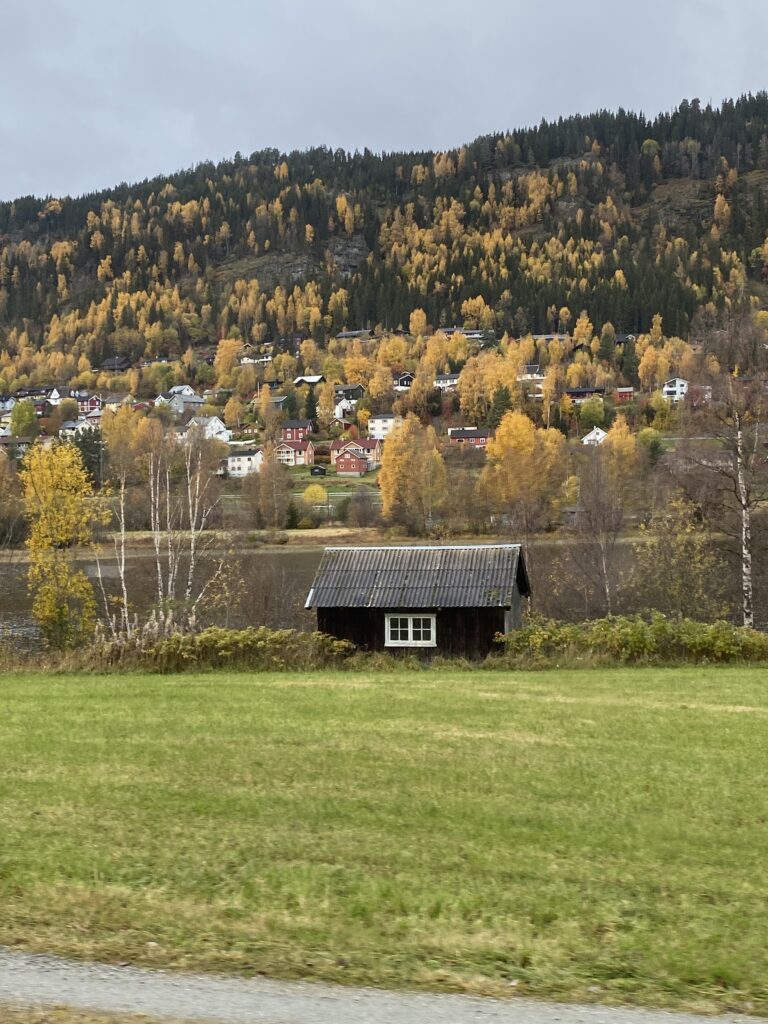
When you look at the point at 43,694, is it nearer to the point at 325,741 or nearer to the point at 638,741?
the point at 325,741

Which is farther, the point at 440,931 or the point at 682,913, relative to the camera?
the point at 682,913

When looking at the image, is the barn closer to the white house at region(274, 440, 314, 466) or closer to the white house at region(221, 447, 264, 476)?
the white house at region(221, 447, 264, 476)

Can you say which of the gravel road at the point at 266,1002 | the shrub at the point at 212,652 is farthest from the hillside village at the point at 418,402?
the gravel road at the point at 266,1002

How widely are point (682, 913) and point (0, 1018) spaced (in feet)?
12.0

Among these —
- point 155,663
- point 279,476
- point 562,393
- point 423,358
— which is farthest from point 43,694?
point 423,358

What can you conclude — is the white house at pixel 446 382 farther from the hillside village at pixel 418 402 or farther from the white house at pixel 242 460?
the white house at pixel 242 460

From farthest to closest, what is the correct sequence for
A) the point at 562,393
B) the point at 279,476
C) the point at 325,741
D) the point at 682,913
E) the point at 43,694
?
the point at 562,393, the point at 279,476, the point at 43,694, the point at 325,741, the point at 682,913

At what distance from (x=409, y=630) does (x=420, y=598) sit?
128 centimetres

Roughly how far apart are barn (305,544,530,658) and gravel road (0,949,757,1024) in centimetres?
1927

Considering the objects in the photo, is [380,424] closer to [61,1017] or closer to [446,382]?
[446,382]

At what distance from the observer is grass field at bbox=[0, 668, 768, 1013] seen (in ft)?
14.9

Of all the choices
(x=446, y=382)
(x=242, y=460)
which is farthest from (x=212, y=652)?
(x=446, y=382)

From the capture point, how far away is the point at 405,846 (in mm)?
6301

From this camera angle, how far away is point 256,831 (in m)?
6.66
